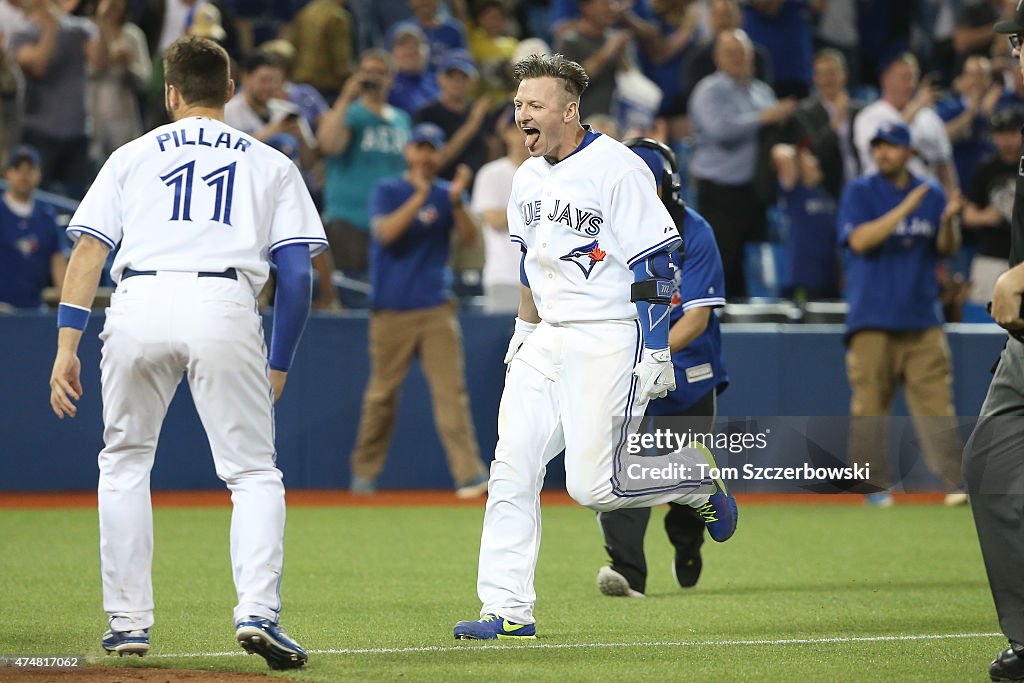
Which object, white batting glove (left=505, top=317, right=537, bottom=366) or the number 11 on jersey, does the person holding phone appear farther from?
the number 11 on jersey

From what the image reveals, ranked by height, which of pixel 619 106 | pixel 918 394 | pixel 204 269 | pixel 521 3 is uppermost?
pixel 521 3

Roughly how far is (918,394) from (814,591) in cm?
443

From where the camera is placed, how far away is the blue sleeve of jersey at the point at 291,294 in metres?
5.67

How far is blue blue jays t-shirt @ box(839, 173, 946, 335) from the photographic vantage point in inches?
468

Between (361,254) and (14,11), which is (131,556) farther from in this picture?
(14,11)

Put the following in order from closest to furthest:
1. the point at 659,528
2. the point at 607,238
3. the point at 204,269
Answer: the point at 204,269
the point at 607,238
the point at 659,528

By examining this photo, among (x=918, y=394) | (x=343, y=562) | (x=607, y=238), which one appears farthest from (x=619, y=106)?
(x=607, y=238)

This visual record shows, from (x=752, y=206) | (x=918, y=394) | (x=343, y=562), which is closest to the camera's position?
(x=343, y=562)

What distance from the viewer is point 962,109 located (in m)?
16.7

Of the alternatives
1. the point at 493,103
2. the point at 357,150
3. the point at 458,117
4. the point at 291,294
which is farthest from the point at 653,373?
the point at 493,103

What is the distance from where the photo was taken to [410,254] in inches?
495

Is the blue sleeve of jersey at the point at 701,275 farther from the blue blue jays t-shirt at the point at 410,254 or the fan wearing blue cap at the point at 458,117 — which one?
the fan wearing blue cap at the point at 458,117

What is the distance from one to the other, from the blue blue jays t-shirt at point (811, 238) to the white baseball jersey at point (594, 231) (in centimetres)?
864

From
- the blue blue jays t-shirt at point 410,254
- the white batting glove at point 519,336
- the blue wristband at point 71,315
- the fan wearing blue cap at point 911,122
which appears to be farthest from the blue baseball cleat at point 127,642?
the fan wearing blue cap at point 911,122
